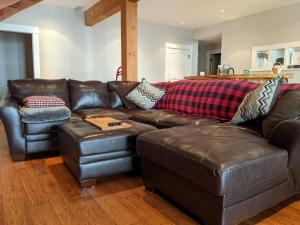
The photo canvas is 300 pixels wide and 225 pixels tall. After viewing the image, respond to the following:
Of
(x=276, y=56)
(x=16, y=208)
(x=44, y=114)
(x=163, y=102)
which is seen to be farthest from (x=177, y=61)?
(x=16, y=208)

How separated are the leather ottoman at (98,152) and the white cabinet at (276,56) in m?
4.45

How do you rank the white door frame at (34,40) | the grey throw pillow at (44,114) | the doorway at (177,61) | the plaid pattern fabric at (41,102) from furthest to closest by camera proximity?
the doorway at (177,61), the white door frame at (34,40), the plaid pattern fabric at (41,102), the grey throw pillow at (44,114)

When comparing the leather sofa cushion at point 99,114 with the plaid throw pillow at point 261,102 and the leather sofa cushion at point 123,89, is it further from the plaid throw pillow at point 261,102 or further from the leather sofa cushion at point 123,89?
the plaid throw pillow at point 261,102

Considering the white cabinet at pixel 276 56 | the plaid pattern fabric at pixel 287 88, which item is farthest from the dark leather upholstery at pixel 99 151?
the white cabinet at pixel 276 56

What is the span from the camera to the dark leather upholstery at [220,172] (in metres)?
1.26

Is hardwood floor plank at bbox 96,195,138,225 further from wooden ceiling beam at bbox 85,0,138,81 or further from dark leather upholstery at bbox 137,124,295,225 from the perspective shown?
wooden ceiling beam at bbox 85,0,138,81

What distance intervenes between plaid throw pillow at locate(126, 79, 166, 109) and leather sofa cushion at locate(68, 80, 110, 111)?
1.23ft

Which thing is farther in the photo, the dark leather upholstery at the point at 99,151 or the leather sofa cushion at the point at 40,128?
the leather sofa cushion at the point at 40,128

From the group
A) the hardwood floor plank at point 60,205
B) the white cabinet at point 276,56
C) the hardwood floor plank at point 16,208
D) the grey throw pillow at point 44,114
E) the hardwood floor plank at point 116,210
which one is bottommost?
the hardwood floor plank at point 116,210

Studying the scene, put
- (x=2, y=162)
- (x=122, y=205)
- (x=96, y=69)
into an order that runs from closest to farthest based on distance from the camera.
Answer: (x=122, y=205) → (x=2, y=162) → (x=96, y=69)

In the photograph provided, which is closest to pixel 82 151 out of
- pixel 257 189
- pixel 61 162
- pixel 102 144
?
pixel 102 144

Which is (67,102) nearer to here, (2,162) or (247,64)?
(2,162)

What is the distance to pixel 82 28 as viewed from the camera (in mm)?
5633

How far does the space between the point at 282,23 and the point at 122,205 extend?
17.6 ft
